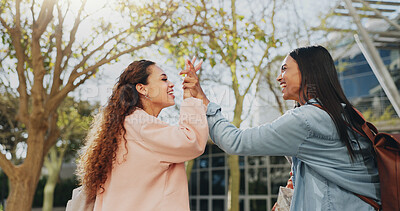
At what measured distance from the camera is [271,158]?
748 inches

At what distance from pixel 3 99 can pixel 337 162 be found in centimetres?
1385

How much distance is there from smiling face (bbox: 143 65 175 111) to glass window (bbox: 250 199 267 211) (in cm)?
1780

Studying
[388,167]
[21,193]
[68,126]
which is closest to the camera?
[388,167]

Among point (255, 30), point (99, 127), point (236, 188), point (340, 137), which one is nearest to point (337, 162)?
point (340, 137)

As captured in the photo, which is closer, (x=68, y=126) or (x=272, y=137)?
(x=272, y=137)

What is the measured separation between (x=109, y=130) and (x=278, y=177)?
701 inches

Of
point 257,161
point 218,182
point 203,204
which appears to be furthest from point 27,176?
point 203,204

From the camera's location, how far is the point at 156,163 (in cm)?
211

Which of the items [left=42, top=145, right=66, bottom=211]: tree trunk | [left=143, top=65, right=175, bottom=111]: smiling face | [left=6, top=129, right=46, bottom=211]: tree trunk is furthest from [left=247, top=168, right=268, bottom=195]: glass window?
[left=143, top=65, right=175, bottom=111]: smiling face

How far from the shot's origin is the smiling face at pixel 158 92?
2.45 m

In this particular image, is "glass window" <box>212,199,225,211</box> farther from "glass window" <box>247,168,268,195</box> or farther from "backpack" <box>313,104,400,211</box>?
Result: "backpack" <box>313,104,400,211</box>

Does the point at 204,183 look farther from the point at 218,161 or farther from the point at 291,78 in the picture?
the point at 291,78

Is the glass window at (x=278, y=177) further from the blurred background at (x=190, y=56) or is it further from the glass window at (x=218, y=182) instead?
the glass window at (x=218, y=182)

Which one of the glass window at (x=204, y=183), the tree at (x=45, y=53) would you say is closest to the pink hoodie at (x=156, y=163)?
the tree at (x=45, y=53)
